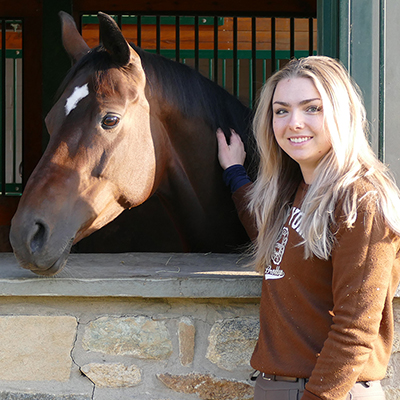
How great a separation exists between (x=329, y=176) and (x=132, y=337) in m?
0.76

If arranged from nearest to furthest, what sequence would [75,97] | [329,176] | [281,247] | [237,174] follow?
[329,176], [281,247], [75,97], [237,174]

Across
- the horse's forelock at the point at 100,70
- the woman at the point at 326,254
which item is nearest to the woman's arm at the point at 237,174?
the woman at the point at 326,254

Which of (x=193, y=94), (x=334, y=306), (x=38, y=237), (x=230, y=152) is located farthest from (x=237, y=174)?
(x=334, y=306)

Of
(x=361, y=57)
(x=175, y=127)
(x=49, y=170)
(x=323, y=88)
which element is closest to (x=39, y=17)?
(x=175, y=127)

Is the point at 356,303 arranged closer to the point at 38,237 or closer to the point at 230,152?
the point at 38,237

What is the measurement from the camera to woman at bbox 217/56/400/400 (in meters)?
1.01

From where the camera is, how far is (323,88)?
3.88ft

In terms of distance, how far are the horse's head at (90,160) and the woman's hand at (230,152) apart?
396 millimetres

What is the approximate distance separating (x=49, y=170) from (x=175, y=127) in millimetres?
684

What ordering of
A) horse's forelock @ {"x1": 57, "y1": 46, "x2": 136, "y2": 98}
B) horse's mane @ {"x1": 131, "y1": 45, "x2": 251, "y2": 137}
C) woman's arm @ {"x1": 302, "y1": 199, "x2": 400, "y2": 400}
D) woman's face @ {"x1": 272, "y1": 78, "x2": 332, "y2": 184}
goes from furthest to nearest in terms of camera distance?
1. horse's mane @ {"x1": 131, "y1": 45, "x2": 251, "y2": 137}
2. horse's forelock @ {"x1": 57, "y1": 46, "x2": 136, "y2": 98}
3. woman's face @ {"x1": 272, "y1": 78, "x2": 332, "y2": 184}
4. woman's arm @ {"x1": 302, "y1": 199, "x2": 400, "y2": 400}

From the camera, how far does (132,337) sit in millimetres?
1476

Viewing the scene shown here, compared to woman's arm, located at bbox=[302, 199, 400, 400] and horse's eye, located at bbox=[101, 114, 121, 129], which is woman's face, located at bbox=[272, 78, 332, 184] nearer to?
woman's arm, located at bbox=[302, 199, 400, 400]

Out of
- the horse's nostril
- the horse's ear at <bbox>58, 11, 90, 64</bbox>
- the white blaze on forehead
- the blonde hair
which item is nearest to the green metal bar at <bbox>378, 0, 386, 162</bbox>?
the blonde hair

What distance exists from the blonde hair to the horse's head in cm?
56
